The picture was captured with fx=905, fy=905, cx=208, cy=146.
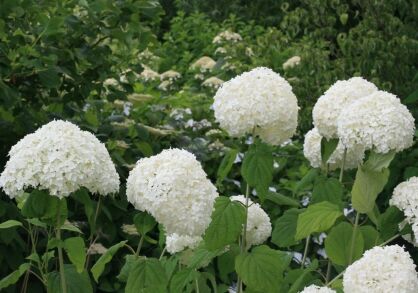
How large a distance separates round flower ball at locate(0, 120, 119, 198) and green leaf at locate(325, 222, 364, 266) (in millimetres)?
640

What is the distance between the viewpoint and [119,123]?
182 inches

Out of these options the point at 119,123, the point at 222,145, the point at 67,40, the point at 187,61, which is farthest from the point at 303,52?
the point at 187,61

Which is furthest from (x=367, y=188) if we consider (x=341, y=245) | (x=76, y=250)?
(x=76, y=250)

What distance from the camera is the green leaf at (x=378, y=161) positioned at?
2352 millimetres

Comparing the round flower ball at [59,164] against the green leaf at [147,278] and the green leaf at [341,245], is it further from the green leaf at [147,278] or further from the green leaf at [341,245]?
the green leaf at [341,245]

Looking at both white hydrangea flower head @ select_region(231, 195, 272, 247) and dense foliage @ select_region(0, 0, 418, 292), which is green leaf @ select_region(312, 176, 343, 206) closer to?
dense foliage @ select_region(0, 0, 418, 292)

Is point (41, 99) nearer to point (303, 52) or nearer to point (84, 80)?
point (84, 80)

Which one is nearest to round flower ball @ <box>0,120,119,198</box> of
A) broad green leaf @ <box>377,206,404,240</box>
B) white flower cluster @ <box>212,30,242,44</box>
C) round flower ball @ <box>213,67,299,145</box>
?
round flower ball @ <box>213,67,299,145</box>

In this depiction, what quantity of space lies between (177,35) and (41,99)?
21.1ft

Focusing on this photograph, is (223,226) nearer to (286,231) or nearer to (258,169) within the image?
(258,169)

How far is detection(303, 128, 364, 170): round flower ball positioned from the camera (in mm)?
2652

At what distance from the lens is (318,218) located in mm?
2406

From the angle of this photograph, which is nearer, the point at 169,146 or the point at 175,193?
the point at 175,193

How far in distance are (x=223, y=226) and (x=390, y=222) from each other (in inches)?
19.1
